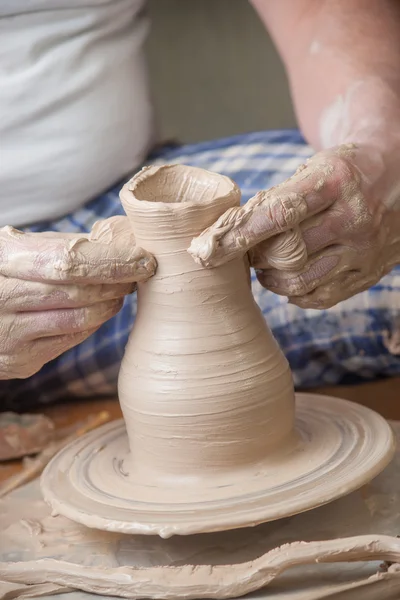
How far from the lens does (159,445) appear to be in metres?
1.26

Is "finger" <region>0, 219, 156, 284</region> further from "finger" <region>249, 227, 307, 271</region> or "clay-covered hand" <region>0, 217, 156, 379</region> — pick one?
"finger" <region>249, 227, 307, 271</region>

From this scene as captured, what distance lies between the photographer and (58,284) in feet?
4.05

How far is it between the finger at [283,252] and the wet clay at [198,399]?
31 mm

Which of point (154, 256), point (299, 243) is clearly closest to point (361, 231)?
point (299, 243)

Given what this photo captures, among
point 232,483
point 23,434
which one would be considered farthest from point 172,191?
point 23,434

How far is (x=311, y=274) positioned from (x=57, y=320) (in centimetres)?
36

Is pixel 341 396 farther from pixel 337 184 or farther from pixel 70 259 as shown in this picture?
pixel 70 259

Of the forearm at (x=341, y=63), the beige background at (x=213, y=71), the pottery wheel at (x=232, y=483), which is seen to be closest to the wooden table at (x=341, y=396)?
the pottery wheel at (x=232, y=483)

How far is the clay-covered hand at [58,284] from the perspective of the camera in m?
1.20

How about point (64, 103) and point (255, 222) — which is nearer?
point (255, 222)

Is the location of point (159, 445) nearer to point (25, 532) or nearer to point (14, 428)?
point (25, 532)

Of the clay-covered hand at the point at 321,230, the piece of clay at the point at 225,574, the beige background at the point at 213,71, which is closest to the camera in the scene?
the piece of clay at the point at 225,574

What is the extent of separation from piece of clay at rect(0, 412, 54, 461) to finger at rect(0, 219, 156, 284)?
56 cm

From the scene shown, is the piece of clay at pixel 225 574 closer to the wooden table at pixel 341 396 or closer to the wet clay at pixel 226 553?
the wet clay at pixel 226 553
